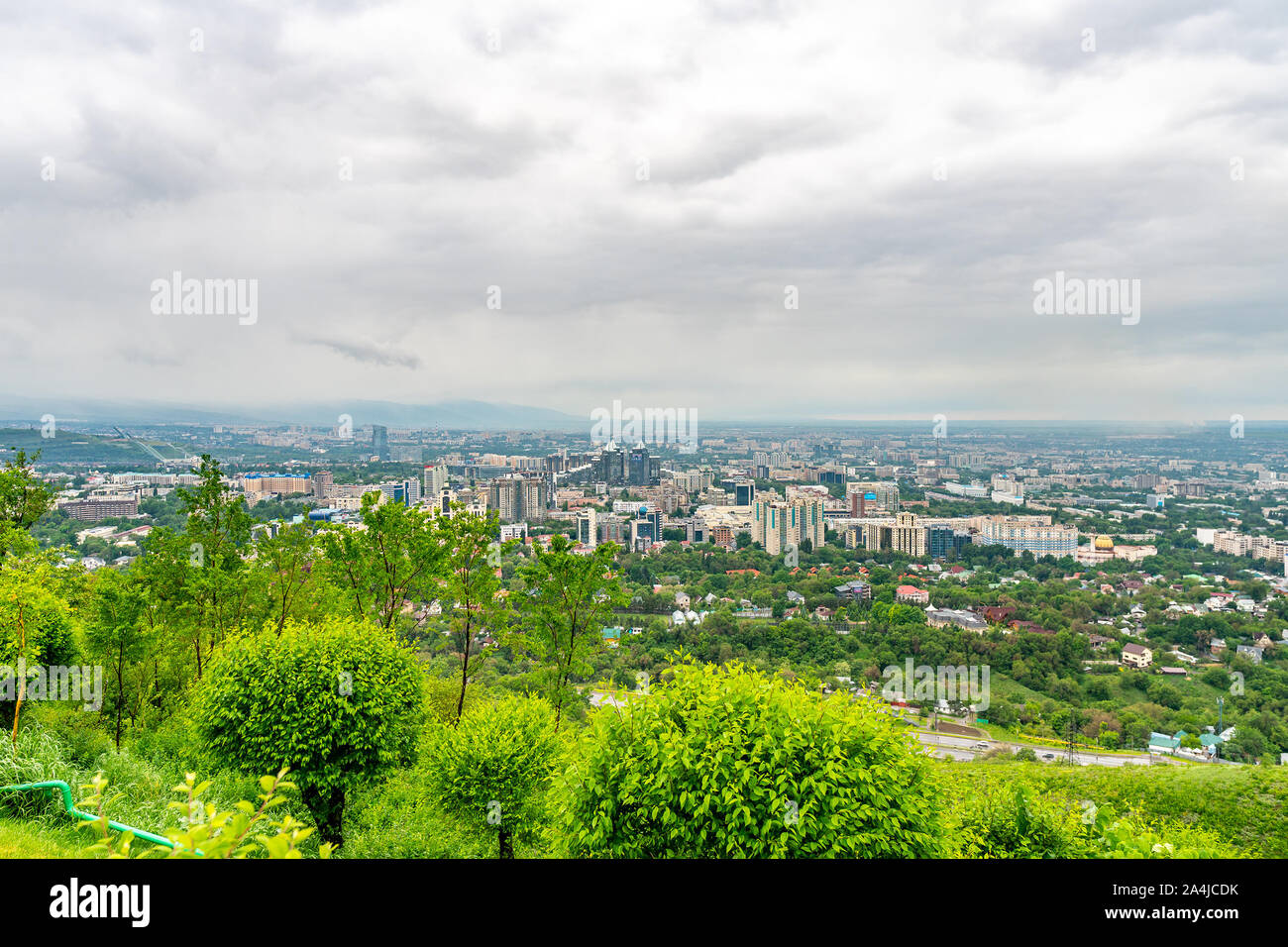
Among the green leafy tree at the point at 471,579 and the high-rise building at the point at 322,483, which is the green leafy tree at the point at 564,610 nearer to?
the green leafy tree at the point at 471,579

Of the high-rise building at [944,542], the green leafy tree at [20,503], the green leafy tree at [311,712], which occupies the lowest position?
the high-rise building at [944,542]

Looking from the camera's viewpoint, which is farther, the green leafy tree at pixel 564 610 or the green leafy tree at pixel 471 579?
the green leafy tree at pixel 471 579

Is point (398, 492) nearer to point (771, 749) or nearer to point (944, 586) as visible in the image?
point (944, 586)

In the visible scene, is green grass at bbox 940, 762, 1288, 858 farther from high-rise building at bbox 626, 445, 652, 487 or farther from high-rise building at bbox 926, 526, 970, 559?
high-rise building at bbox 626, 445, 652, 487

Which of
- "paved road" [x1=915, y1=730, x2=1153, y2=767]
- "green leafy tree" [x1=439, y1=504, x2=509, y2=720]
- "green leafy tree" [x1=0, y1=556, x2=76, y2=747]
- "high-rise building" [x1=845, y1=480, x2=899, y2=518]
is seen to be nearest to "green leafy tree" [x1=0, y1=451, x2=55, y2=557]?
"green leafy tree" [x1=0, y1=556, x2=76, y2=747]

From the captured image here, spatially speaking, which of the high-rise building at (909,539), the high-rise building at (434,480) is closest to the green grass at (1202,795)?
the high-rise building at (909,539)
